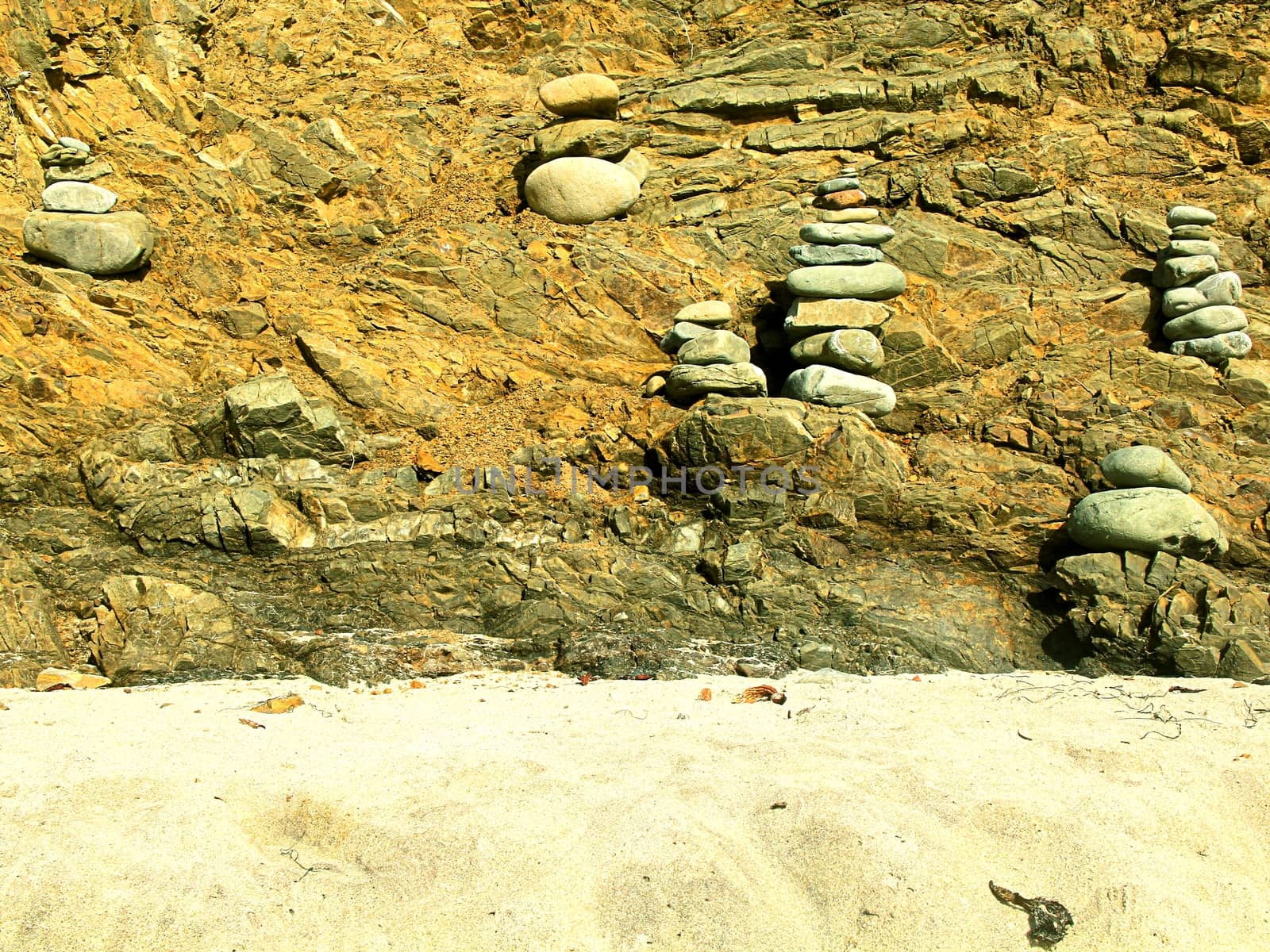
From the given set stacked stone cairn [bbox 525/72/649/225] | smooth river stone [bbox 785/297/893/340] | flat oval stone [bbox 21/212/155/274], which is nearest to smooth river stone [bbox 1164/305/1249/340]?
smooth river stone [bbox 785/297/893/340]

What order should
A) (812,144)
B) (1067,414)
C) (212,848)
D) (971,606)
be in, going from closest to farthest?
(212,848) < (971,606) < (1067,414) < (812,144)

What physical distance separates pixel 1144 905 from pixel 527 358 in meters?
6.15

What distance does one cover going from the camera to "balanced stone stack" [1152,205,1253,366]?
8453 millimetres

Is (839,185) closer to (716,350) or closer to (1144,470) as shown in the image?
(716,350)

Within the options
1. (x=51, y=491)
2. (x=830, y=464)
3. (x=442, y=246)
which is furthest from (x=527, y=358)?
(x=51, y=491)

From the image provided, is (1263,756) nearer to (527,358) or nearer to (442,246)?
(527,358)

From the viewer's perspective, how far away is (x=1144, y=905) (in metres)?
3.45

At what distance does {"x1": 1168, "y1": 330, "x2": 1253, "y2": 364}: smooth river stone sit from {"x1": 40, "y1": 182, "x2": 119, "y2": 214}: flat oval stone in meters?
9.18

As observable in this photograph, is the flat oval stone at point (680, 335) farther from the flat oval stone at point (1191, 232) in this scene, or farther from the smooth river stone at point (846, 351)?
the flat oval stone at point (1191, 232)

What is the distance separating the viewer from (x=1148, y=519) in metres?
6.39

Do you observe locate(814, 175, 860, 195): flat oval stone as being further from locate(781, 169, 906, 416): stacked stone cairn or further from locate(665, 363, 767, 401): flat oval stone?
locate(665, 363, 767, 401): flat oval stone

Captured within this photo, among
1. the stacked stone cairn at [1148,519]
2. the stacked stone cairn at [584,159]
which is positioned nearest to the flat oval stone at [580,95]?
the stacked stone cairn at [584,159]

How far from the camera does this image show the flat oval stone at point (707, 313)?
846 cm

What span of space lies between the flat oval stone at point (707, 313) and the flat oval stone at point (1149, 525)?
3324 mm
